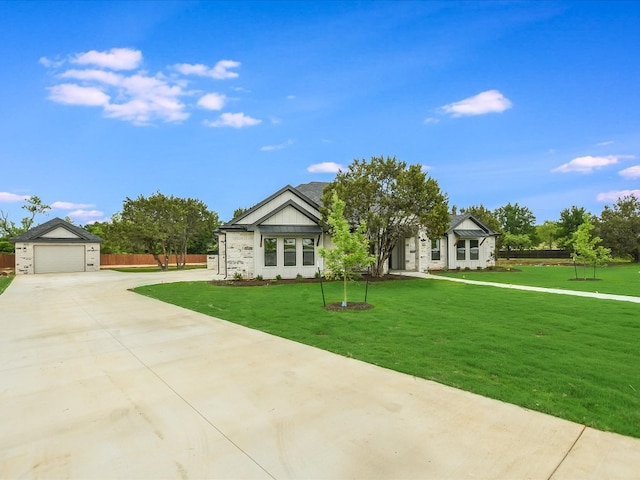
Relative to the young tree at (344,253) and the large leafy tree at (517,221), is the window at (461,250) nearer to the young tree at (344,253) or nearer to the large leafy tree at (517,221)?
the young tree at (344,253)

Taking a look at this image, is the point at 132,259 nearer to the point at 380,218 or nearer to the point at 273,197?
the point at 273,197

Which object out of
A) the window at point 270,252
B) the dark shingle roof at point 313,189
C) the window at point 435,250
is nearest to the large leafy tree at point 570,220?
the window at point 435,250

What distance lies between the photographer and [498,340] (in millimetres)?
6504

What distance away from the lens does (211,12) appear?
1403cm

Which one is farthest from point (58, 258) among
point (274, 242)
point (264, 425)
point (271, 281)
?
point (264, 425)

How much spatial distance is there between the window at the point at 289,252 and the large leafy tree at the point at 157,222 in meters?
15.4

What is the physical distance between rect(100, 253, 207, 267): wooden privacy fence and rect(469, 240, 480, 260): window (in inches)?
1277

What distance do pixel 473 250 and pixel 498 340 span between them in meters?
22.6

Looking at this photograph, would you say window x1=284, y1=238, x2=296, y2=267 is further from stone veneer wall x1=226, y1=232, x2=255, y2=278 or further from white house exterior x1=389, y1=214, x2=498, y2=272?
white house exterior x1=389, y1=214, x2=498, y2=272

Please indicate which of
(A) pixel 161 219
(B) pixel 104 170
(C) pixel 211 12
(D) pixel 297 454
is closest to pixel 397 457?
(D) pixel 297 454

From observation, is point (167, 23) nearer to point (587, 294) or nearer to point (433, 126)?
point (433, 126)

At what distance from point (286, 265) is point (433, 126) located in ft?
40.3

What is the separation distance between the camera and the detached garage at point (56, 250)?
28109mm

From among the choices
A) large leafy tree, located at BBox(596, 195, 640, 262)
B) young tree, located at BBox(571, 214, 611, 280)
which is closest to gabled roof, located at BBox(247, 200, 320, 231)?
young tree, located at BBox(571, 214, 611, 280)
